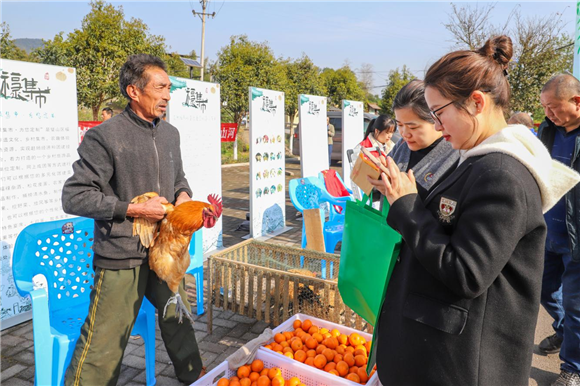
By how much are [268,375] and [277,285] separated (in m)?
1.02

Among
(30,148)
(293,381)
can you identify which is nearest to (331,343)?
(293,381)

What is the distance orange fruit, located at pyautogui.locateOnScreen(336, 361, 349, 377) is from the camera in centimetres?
250

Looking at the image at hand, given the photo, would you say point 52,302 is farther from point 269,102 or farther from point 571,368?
point 269,102

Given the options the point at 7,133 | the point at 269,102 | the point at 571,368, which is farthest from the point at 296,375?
the point at 269,102

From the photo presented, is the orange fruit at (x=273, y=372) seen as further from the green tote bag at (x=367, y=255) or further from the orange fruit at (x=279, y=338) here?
the green tote bag at (x=367, y=255)

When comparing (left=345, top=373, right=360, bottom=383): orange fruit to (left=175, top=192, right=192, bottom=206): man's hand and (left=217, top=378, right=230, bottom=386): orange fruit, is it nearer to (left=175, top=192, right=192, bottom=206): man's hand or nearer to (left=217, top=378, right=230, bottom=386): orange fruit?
(left=217, top=378, right=230, bottom=386): orange fruit

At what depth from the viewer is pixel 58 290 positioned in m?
2.87

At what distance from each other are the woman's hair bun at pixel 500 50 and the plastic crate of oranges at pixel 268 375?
6.00 feet

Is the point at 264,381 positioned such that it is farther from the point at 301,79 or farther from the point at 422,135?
the point at 301,79

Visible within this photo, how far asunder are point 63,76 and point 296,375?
3.55 m

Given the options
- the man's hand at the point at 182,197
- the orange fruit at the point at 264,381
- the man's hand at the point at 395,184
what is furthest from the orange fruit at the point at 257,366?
the man's hand at the point at 395,184

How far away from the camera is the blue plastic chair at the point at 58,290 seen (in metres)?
2.44

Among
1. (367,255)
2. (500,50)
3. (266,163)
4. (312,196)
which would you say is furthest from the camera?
(266,163)

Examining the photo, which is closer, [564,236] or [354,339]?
[354,339]
